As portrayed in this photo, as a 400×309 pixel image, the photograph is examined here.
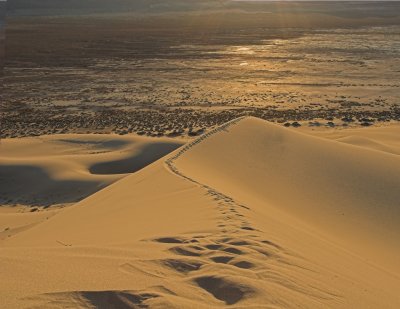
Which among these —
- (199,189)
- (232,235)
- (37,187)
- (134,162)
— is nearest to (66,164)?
(37,187)

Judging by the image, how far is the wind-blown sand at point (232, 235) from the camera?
3324mm

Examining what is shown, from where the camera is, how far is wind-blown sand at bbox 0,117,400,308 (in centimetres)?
332

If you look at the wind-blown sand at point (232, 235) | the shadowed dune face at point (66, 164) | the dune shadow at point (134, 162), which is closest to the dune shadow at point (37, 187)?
the shadowed dune face at point (66, 164)

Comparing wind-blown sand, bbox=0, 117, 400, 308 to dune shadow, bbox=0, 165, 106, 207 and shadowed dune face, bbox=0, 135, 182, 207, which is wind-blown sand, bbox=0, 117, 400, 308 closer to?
dune shadow, bbox=0, 165, 106, 207

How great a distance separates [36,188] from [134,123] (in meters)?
5.42

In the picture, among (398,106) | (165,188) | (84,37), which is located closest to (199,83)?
(398,106)

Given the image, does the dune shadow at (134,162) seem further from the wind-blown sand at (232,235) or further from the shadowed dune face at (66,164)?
the wind-blown sand at (232,235)

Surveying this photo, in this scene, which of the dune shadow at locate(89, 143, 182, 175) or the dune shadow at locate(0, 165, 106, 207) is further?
the dune shadow at locate(89, 143, 182, 175)

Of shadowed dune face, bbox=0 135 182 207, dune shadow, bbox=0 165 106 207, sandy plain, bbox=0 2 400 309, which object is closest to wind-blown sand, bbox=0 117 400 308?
sandy plain, bbox=0 2 400 309

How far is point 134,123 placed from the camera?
14.7 metres

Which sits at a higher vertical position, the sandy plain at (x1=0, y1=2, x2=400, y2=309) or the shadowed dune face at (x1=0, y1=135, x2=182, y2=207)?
the sandy plain at (x1=0, y1=2, x2=400, y2=309)

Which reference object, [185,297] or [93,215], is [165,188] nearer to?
[93,215]

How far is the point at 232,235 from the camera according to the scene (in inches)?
175

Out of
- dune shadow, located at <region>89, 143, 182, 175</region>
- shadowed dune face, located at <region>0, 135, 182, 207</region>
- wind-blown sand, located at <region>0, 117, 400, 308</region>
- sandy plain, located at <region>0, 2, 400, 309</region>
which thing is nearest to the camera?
wind-blown sand, located at <region>0, 117, 400, 308</region>
